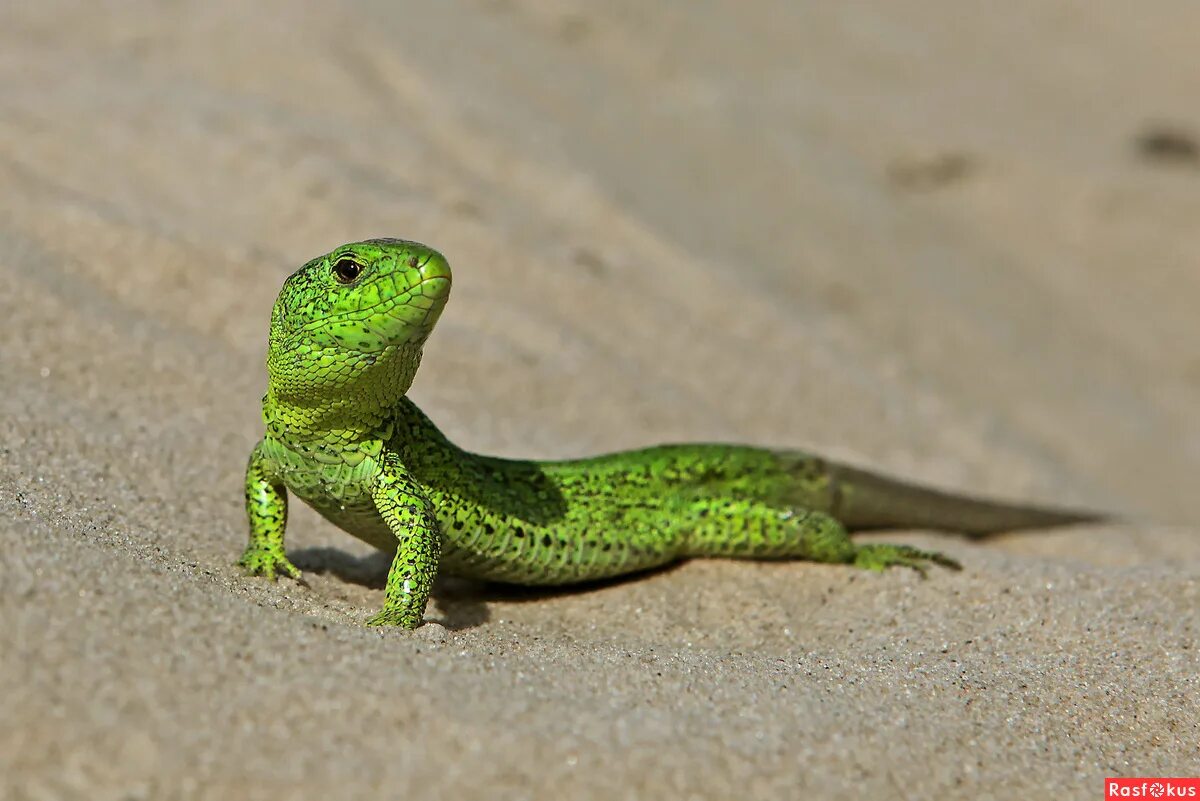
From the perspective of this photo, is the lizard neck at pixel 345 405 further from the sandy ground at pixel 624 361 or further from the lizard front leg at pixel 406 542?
the sandy ground at pixel 624 361

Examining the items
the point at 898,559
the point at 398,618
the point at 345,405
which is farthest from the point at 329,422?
the point at 898,559

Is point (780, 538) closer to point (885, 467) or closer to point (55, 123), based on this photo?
point (885, 467)

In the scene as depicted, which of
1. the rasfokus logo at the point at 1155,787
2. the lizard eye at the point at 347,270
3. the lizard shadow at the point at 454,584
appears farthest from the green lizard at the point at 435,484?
the rasfokus logo at the point at 1155,787

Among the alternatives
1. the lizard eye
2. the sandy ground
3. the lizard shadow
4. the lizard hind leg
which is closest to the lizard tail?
the sandy ground

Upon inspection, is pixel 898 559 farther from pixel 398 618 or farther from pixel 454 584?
pixel 398 618

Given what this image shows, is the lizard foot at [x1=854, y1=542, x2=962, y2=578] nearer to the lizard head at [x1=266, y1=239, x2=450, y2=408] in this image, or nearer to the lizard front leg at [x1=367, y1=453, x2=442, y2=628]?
the lizard front leg at [x1=367, y1=453, x2=442, y2=628]

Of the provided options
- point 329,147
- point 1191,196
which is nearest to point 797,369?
point 329,147

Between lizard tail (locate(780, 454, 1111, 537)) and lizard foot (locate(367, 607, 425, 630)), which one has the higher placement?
lizard tail (locate(780, 454, 1111, 537))
